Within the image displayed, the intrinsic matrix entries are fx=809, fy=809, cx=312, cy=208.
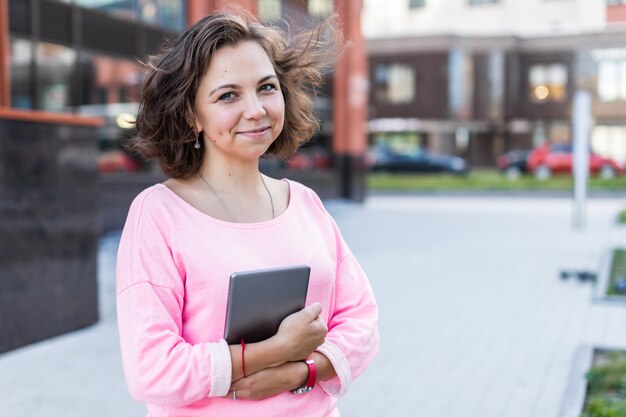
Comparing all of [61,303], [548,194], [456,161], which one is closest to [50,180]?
[61,303]

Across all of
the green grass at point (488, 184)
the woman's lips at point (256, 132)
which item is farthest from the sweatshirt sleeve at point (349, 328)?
the green grass at point (488, 184)

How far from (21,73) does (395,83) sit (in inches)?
1439

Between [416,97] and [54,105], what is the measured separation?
116ft

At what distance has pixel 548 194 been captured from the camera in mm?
26688

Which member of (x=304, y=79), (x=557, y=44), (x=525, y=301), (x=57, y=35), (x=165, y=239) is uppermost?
(x=557, y=44)

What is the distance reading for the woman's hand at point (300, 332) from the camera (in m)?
1.86

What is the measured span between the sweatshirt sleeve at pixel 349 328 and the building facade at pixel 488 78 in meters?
44.4

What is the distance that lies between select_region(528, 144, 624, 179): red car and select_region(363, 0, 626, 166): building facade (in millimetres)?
8957

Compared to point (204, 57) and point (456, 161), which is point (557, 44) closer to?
point (456, 161)

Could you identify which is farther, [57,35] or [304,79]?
[57,35]

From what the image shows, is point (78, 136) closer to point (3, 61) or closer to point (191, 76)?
point (3, 61)

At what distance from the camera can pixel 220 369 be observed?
1782 mm

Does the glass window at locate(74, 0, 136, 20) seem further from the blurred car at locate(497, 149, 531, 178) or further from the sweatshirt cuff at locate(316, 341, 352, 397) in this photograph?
the blurred car at locate(497, 149, 531, 178)

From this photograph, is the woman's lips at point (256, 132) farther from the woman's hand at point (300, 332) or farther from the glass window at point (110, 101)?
the glass window at point (110, 101)
